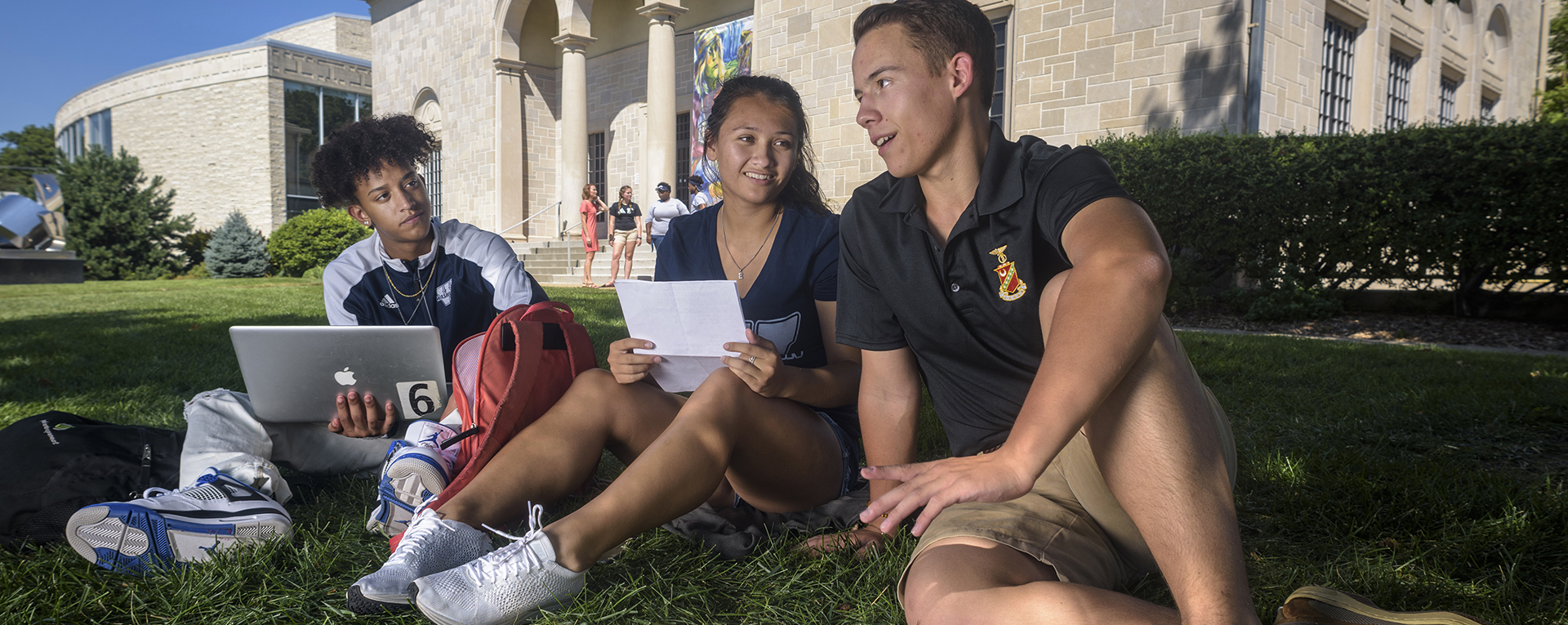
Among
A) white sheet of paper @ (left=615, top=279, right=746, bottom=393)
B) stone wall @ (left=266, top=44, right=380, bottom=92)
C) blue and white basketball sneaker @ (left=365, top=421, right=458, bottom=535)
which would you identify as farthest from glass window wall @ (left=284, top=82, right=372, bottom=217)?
white sheet of paper @ (left=615, top=279, right=746, bottom=393)

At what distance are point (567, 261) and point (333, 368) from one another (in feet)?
49.2

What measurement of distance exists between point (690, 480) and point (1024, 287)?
0.81m

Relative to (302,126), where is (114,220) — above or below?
below

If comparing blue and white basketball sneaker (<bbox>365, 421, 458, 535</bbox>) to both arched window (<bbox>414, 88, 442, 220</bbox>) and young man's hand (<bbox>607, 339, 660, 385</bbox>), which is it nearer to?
young man's hand (<bbox>607, 339, 660, 385</bbox>)

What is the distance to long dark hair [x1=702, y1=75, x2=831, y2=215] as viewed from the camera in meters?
2.46

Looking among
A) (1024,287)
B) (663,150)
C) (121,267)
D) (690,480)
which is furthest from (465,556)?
(121,267)

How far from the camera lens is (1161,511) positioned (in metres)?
1.25

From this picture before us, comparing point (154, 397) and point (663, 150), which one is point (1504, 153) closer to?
point (154, 397)

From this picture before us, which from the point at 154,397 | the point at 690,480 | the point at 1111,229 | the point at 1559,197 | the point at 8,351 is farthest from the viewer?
the point at 1559,197

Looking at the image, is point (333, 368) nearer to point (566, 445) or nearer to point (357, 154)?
point (566, 445)

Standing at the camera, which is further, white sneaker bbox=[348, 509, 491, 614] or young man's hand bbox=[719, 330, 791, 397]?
young man's hand bbox=[719, 330, 791, 397]

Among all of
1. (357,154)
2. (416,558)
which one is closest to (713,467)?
(416,558)

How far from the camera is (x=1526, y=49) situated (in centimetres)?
1747

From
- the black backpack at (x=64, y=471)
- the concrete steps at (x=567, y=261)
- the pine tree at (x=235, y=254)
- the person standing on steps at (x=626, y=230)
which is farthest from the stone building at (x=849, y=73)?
the black backpack at (x=64, y=471)
